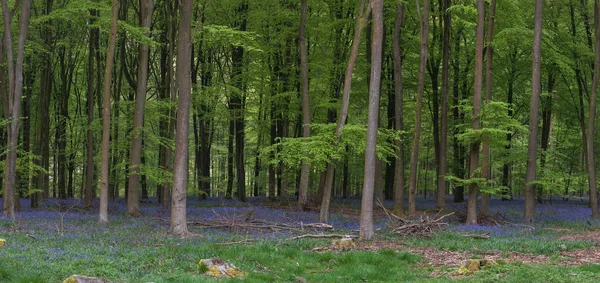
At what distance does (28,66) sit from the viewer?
26422 millimetres

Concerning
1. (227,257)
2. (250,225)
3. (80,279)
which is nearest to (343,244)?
(227,257)

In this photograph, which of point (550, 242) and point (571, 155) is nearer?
point (550, 242)

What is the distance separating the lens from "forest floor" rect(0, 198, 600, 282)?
386 inches

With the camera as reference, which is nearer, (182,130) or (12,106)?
(182,130)

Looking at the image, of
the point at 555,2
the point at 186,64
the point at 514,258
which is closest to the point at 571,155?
the point at 555,2

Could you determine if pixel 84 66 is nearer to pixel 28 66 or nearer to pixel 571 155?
pixel 28 66

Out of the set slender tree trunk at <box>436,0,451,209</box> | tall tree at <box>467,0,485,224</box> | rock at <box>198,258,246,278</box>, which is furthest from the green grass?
slender tree trunk at <box>436,0,451,209</box>

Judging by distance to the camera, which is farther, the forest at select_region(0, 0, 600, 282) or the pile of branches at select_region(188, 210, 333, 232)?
the pile of branches at select_region(188, 210, 333, 232)

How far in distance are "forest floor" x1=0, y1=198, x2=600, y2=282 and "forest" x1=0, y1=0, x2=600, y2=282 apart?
13cm

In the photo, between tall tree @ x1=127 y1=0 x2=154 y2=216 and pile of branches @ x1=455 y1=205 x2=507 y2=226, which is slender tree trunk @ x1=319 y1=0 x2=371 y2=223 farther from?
tall tree @ x1=127 y1=0 x2=154 y2=216

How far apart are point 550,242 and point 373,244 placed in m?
4.87

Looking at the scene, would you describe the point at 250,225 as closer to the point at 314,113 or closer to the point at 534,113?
the point at 534,113

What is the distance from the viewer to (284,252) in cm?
1252

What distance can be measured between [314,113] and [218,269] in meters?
21.5
